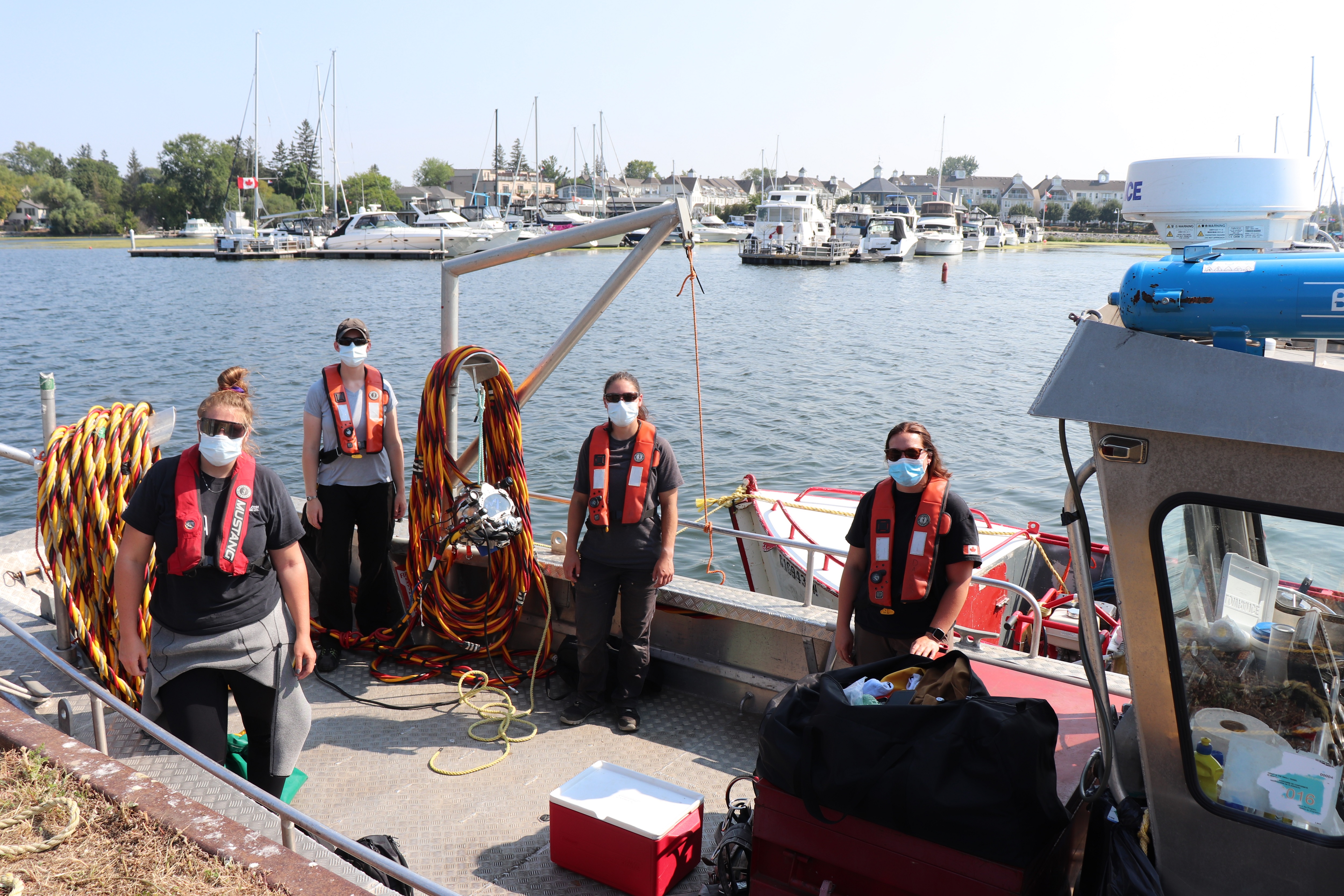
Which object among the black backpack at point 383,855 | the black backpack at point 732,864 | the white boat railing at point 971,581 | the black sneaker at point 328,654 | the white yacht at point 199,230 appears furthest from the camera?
the white yacht at point 199,230

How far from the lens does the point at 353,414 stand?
5074 millimetres

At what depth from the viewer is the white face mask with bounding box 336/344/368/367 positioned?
5004 millimetres

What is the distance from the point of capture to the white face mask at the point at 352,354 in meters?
5.00

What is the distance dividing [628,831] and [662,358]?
2205cm

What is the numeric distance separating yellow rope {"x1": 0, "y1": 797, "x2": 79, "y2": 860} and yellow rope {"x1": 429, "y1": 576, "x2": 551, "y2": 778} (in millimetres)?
1641

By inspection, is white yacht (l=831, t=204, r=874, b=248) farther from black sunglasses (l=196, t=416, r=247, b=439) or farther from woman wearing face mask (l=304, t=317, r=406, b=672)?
black sunglasses (l=196, t=416, r=247, b=439)

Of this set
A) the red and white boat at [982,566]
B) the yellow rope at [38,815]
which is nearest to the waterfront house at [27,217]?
the red and white boat at [982,566]

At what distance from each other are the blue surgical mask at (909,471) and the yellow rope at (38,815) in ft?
10.3

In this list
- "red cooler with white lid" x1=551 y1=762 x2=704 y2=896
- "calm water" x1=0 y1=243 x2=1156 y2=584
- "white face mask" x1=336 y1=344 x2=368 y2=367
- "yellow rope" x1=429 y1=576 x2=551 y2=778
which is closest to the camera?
"red cooler with white lid" x1=551 y1=762 x2=704 y2=896

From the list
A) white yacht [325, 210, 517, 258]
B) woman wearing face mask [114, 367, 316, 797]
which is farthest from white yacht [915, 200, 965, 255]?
woman wearing face mask [114, 367, 316, 797]

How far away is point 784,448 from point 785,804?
1399 cm

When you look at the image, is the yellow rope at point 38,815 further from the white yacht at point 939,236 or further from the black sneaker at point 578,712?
the white yacht at point 939,236

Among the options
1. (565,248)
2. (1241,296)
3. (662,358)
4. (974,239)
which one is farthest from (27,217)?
(1241,296)

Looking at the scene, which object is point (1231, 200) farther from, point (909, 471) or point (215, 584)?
point (215, 584)
